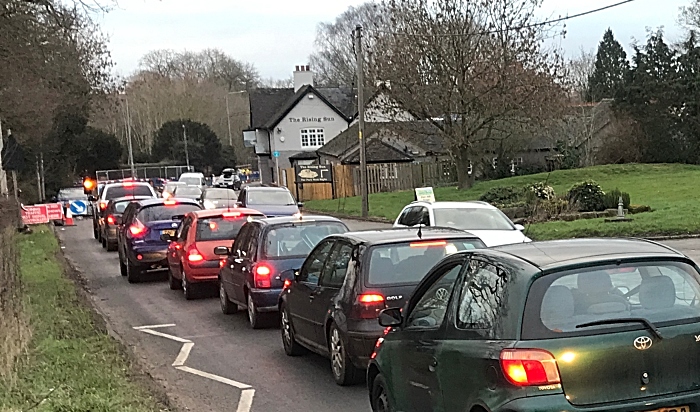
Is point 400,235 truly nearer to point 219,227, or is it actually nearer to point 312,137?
point 219,227

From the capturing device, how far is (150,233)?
790 inches

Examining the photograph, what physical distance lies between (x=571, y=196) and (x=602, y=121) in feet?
104

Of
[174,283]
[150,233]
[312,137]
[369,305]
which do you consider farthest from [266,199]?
[312,137]

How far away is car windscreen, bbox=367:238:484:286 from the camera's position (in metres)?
9.22

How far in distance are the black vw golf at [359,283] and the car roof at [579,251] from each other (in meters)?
3.05

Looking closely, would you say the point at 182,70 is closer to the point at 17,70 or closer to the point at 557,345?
the point at 17,70

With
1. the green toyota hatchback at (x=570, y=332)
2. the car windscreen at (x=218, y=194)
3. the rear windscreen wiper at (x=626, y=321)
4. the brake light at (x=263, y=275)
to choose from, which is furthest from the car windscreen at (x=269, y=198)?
the rear windscreen wiper at (x=626, y=321)

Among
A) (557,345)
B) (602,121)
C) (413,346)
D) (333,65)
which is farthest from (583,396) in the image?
(333,65)

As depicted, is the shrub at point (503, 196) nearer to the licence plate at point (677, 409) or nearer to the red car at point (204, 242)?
the red car at point (204, 242)

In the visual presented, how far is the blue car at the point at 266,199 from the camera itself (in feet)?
84.8

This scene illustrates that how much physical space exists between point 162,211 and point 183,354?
9.06 m

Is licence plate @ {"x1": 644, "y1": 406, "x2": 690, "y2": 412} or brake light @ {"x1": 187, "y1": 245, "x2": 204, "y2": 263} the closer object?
licence plate @ {"x1": 644, "y1": 406, "x2": 690, "y2": 412}

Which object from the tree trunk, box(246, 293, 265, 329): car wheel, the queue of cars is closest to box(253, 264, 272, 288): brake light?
box(246, 293, 265, 329): car wheel

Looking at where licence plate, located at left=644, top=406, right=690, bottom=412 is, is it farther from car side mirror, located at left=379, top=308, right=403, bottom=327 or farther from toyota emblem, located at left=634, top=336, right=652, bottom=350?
car side mirror, located at left=379, top=308, right=403, bottom=327
